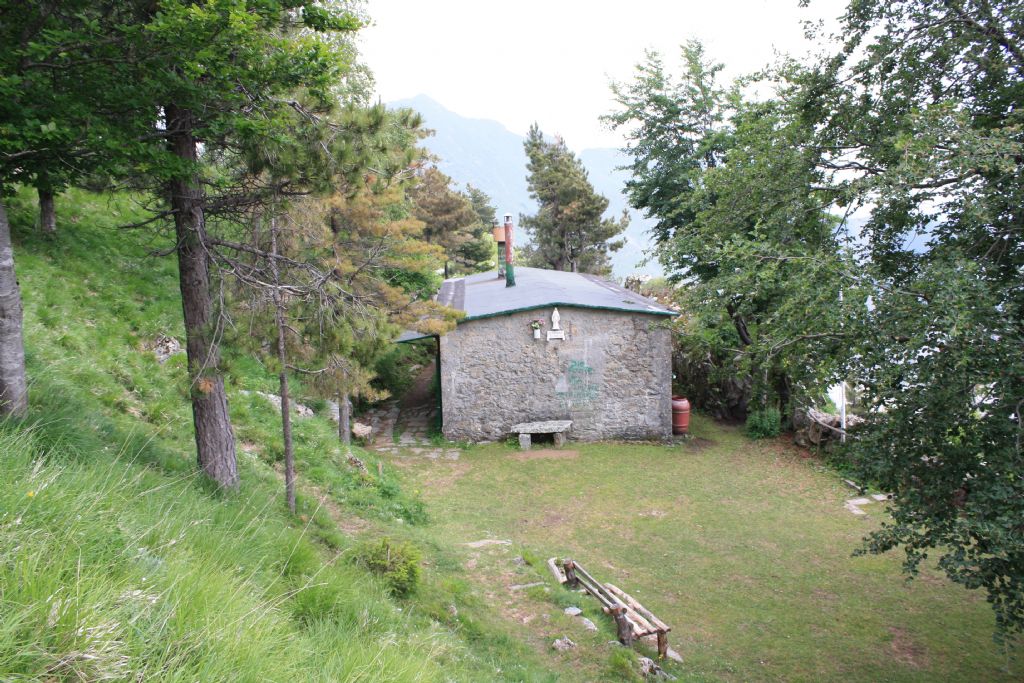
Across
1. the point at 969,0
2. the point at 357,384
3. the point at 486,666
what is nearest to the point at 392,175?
the point at 357,384

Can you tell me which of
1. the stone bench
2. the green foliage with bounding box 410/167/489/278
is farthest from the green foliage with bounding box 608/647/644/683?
the green foliage with bounding box 410/167/489/278

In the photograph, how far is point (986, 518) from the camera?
465 centimetres

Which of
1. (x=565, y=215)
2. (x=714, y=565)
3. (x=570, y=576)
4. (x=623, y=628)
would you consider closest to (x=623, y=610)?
(x=623, y=628)

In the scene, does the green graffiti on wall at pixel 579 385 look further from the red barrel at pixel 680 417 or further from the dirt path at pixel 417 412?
the dirt path at pixel 417 412

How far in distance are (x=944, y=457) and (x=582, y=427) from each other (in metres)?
10.9

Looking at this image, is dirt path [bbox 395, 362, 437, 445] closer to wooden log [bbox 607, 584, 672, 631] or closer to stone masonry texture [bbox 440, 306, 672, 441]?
stone masonry texture [bbox 440, 306, 672, 441]

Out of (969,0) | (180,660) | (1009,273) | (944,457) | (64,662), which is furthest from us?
(969,0)

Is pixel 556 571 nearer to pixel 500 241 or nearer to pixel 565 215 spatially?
pixel 500 241

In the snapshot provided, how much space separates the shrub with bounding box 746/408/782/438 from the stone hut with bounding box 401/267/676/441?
2584mm

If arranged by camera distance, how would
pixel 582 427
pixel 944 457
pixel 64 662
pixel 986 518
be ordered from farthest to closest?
1. pixel 582 427
2. pixel 944 457
3. pixel 986 518
4. pixel 64 662

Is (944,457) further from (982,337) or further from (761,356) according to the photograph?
(761,356)

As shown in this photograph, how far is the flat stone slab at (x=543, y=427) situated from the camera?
Answer: 15383mm

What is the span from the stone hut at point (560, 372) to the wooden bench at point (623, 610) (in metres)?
7.62

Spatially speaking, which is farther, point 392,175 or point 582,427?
point 582,427
